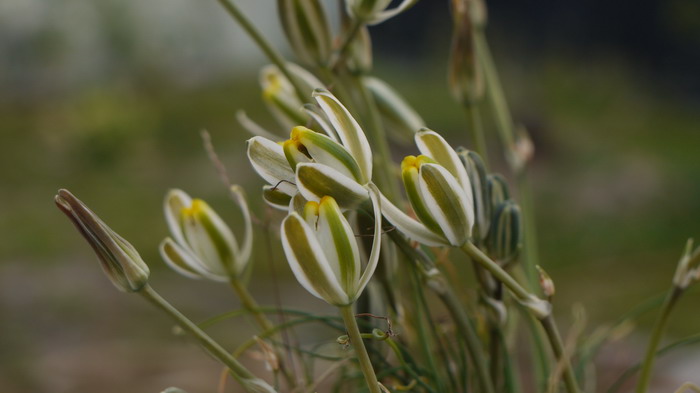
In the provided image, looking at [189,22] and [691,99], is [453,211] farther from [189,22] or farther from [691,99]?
[189,22]

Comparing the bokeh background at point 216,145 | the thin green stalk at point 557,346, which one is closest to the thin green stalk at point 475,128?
the thin green stalk at point 557,346

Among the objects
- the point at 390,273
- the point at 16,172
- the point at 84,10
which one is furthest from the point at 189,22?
the point at 390,273

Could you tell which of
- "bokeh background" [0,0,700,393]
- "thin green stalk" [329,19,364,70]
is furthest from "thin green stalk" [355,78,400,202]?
"bokeh background" [0,0,700,393]

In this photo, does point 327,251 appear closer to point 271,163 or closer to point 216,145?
point 271,163

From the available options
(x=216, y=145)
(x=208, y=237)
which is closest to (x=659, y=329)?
(x=208, y=237)

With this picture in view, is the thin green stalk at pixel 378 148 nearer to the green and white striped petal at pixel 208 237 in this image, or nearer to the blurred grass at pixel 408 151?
the green and white striped petal at pixel 208 237

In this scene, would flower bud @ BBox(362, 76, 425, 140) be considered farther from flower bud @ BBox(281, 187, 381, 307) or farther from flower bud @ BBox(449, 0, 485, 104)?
flower bud @ BBox(281, 187, 381, 307)
